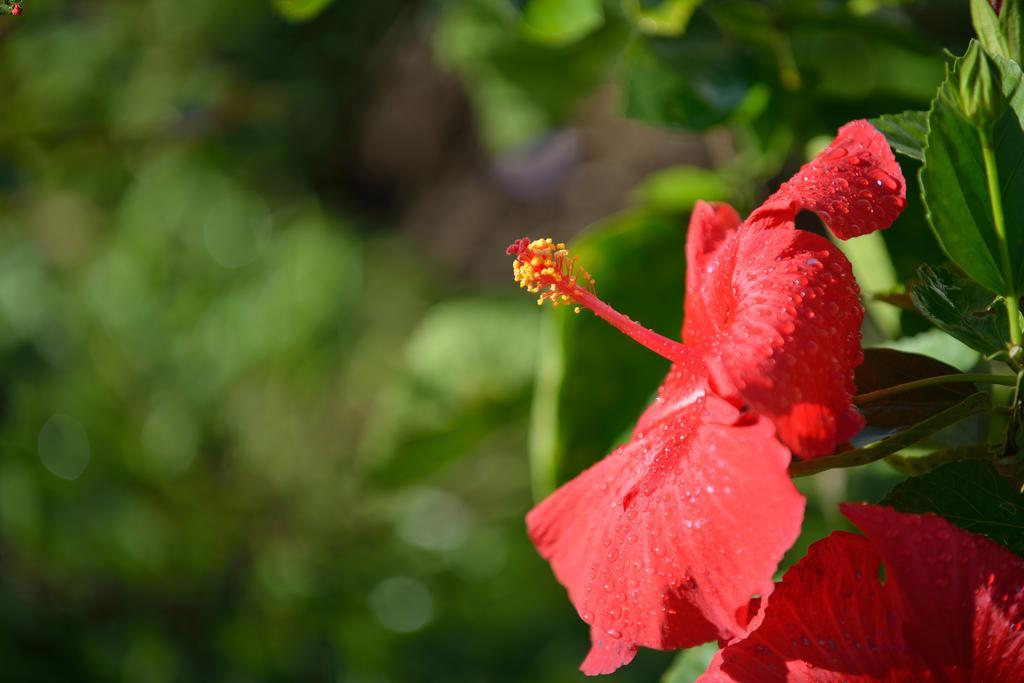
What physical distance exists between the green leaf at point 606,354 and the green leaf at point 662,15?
15cm

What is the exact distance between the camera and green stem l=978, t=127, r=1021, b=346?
1.37 ft

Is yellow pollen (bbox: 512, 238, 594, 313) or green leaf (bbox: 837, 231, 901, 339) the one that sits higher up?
yellow pollen (bbox: 512, 238, 594, 313)

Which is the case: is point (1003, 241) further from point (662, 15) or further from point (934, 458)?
point (662, 15)

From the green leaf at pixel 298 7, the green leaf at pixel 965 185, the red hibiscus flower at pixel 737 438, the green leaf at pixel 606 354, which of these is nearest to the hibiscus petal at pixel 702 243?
the red hibiscus flower at pixel 737 438

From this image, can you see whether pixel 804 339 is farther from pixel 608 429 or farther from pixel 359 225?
pixel 359 225

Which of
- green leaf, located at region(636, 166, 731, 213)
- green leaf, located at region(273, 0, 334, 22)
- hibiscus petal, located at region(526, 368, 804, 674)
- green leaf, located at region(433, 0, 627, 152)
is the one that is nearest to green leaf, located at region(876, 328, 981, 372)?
hibiscus petal, located at region(526, 368, 804, 674)

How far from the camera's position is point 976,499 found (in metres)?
0.42

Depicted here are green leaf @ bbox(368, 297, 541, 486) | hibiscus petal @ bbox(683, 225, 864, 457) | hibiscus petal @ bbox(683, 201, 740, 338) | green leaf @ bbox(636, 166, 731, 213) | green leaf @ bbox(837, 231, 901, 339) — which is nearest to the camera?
hibiscus petal @ bbox(683, 225, 864, 457)

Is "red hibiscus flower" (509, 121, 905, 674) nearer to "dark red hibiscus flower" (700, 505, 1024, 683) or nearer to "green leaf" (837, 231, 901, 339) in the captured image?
"dark red hibiscus flower" (700, 505, 1024, 683)

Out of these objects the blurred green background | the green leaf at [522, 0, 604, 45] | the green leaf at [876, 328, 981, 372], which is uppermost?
the green leaf at [522, 0, 604, 45]

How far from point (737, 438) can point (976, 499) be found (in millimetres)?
101

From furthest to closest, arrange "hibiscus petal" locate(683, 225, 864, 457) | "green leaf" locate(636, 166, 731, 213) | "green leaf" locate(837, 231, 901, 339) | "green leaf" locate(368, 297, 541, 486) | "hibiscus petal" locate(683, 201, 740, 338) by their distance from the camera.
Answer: "green leaf" locate(368, 297, 541, 486) → "green leaf" locate(636, 166, 731, 213) → "green leaf" locate(837, 231, 901, 339) → "hibiscus petal" locate(683, 201, 740, 338) → "hibiscus petal" locate(683, 225, 864, 457)

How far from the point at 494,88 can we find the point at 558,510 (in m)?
0.99

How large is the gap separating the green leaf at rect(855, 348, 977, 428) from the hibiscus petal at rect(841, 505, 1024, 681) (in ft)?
0.20
